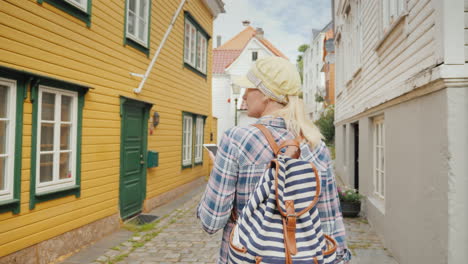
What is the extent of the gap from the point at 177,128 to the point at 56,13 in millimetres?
5620

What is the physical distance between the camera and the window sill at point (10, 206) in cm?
404

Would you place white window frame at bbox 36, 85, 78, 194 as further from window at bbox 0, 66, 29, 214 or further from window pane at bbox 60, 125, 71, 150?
window at bbox 0, 66, 29, 214

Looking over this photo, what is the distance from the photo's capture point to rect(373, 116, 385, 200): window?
6.54 metres

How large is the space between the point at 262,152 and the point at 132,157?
6.28 m

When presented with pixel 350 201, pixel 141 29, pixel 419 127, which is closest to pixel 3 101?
pixel 141 29

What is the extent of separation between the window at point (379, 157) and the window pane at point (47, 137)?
17.7ft

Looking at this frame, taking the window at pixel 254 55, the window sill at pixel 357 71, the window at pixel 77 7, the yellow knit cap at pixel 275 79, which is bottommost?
the yellow knit cap at pixel 275 79

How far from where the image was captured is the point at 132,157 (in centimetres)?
747

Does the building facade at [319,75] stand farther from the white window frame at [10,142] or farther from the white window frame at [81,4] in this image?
the white window frame at [10,142]

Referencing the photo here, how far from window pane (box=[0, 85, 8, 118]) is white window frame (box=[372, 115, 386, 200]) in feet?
19.2

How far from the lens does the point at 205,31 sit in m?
12.7

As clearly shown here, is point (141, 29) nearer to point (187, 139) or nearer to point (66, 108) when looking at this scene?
point (66, 108)

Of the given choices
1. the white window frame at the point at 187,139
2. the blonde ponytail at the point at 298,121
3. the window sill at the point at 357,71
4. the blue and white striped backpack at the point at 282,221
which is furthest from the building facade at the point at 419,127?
the white window frame at the point at 187,139

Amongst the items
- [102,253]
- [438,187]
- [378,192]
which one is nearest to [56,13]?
[102,253]
